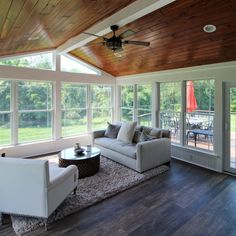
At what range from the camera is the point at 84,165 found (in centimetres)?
387

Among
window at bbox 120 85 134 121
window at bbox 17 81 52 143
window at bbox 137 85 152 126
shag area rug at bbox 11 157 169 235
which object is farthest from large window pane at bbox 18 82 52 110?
window at bbox 137 85 152 126

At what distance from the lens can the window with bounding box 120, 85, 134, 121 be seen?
267 inches

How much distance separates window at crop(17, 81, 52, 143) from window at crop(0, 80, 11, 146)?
0.24 metres

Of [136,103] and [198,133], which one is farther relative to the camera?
[136,103]

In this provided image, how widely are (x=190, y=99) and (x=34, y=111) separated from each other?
4.30 m

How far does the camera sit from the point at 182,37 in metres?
3.61

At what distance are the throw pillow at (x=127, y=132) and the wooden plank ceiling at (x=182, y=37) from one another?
1785 mm

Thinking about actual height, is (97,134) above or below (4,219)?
above

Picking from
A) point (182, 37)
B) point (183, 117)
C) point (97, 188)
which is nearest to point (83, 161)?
point (97, 188)

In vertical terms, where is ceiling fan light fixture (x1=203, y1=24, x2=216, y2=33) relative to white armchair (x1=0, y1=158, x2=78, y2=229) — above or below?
above

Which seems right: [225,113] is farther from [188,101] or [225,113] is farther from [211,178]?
[211,178]

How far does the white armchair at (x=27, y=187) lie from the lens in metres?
2.26

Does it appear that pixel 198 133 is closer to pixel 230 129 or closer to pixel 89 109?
pixel 230 129

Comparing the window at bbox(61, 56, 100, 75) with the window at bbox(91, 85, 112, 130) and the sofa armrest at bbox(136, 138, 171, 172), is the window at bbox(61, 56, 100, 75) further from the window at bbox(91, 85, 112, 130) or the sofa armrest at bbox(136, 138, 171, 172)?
the sofa armrest at bbox(136, 138, 171, 172)
